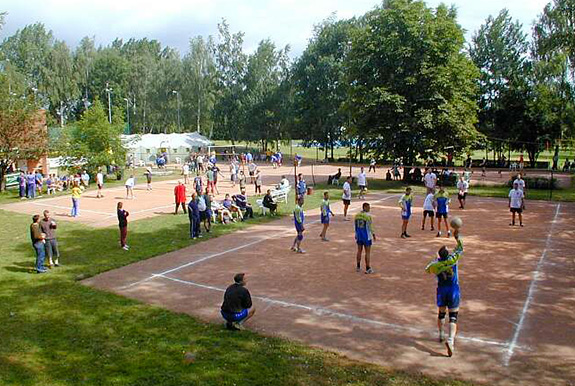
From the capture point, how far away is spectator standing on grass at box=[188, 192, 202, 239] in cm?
1683

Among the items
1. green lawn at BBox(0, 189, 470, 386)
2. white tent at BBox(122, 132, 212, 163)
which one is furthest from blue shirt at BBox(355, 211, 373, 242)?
white tent at BBox(122, 132, 212, 163)

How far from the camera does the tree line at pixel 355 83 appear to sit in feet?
107

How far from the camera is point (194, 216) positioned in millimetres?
16984

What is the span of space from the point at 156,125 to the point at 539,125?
5859 cm

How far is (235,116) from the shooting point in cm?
6481

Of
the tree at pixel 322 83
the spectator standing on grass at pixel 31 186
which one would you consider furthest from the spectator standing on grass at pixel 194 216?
the tree at pixel 322 83

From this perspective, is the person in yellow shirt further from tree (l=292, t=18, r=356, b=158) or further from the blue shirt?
tree (l=292, t=18, r=356, b=158)

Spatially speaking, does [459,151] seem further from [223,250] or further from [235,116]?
[235,116]

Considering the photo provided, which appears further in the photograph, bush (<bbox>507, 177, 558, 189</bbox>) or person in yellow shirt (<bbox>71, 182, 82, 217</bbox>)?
bush (<bbox>507, 177, 558, 189</bbox>)

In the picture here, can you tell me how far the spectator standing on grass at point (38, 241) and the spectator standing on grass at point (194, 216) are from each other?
4.95 meters

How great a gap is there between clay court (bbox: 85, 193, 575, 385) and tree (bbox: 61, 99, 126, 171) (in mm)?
20426

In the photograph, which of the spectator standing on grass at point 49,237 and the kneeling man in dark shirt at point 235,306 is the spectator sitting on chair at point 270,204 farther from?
the kneeling man in dark shirt at point 235,306

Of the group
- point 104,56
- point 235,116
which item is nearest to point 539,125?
point 235,116

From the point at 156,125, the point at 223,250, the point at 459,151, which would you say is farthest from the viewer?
the point at 156,125
